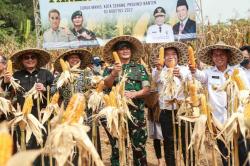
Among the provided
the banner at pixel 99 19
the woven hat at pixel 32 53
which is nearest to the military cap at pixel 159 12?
the banner at pixel 99 19

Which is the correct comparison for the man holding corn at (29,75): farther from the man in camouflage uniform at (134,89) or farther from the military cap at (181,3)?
the military cap at (181,3)

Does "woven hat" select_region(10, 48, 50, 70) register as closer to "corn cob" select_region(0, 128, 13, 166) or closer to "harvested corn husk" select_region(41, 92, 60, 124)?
"harvested corn husk" select_region(41, 92, 60, 124)

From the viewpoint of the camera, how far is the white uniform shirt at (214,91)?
3.89m

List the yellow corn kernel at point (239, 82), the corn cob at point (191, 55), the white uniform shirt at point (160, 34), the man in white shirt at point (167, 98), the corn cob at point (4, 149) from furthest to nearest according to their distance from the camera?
the white uniform shirt at point (160, 34) < the man in white shirt at point (167, 98) < the corn cob at point (191, 55) < the yellow corn kernel at point (239, 82) < the corn cob at point (4, 149)

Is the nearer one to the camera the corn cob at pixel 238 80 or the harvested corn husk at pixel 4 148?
the harvested corn husk at pixel 4 148

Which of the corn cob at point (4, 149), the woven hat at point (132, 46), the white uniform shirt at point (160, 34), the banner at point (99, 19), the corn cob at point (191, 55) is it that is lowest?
the corn cob at point (4, 149)

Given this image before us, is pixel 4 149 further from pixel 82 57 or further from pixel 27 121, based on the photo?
pixel 82 57

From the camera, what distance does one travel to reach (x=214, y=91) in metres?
3.85

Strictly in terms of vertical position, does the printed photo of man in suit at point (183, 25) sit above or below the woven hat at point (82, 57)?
above

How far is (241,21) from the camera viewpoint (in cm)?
1162

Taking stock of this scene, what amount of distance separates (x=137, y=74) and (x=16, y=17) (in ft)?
55.4

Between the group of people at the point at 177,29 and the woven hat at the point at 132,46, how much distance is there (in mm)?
2748

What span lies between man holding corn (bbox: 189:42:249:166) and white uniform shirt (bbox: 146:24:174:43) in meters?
3.09

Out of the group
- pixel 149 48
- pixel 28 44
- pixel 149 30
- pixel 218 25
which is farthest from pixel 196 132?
pixel 28 44
